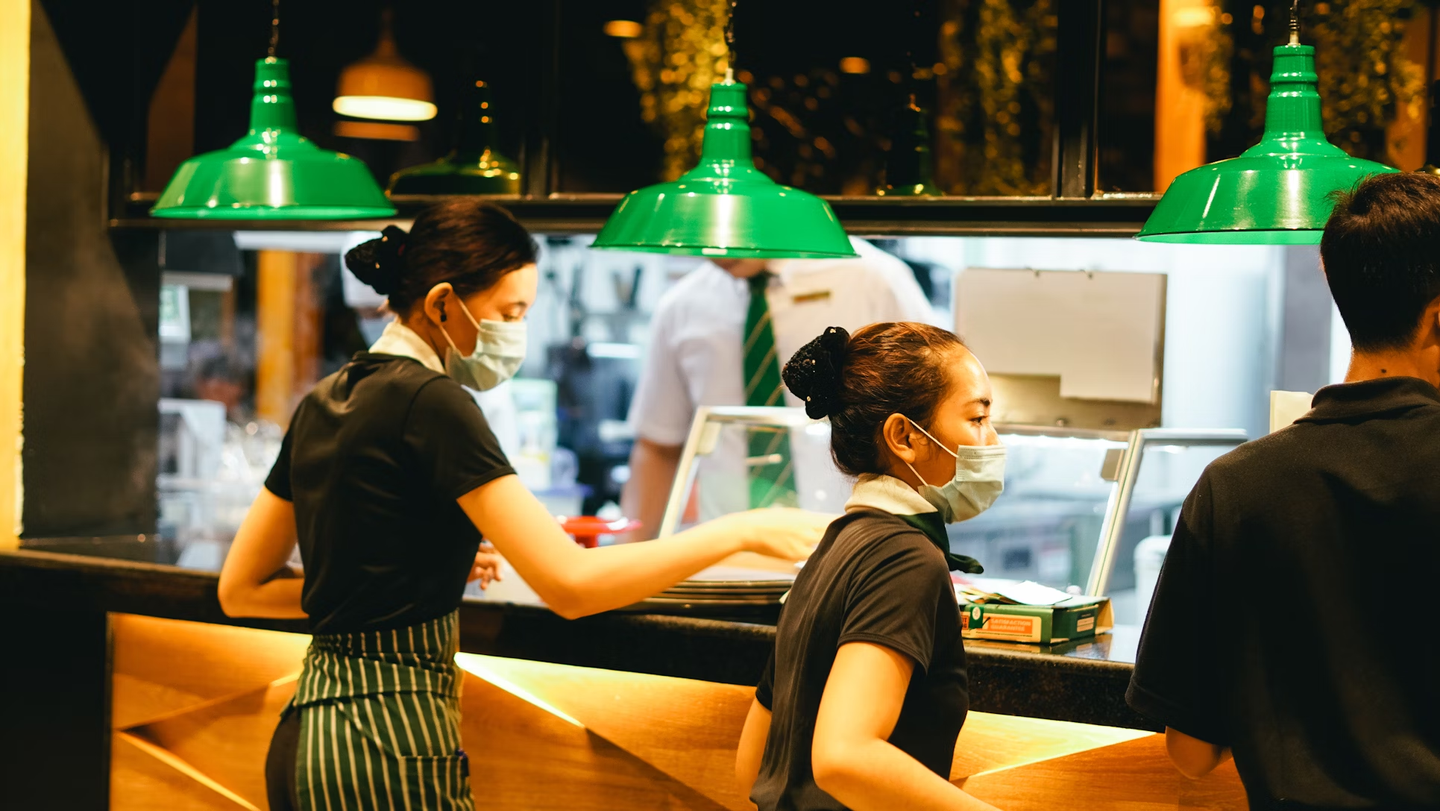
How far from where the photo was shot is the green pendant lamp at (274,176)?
268cm

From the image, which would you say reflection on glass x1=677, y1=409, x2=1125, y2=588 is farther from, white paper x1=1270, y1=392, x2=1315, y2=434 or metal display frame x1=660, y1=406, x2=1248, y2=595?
white paper x1=1270, y1=392, x2=1315, y2=434

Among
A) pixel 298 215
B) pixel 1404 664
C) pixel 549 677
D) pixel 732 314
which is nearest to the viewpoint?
pixel 1404 664

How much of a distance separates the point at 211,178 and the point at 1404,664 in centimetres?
230

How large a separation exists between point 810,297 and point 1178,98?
81.9 inches

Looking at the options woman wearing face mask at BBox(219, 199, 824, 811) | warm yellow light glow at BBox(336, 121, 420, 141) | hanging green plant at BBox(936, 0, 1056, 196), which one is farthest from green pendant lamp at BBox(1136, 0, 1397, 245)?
warm yellow light glow at BBox(336, 121, 420, 141)

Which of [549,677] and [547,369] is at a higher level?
[547,369]

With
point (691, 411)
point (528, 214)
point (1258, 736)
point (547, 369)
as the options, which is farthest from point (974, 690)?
point (547, 369)

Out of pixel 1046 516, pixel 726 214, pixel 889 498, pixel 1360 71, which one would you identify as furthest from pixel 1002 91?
pixel 889 498

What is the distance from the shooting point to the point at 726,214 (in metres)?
2.24

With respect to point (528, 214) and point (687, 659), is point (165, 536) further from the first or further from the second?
point (687, 659)

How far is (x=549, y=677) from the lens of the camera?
2.66 meters

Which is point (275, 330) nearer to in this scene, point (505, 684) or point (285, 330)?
point (285, 330)

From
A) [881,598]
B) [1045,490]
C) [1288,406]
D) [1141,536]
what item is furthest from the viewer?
[1045,490]

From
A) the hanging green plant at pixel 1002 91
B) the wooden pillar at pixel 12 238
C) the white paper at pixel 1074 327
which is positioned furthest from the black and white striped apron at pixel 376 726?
the hanging green plant at pixel 1002 91
